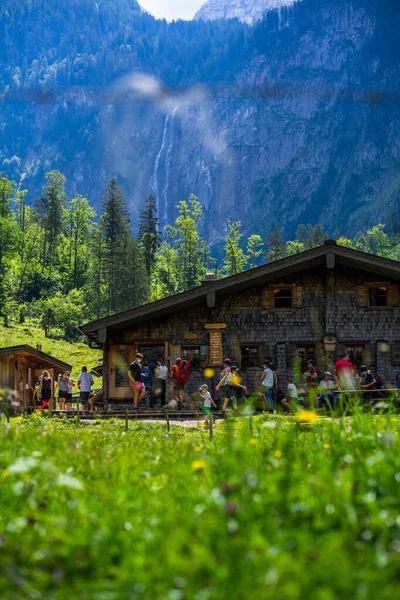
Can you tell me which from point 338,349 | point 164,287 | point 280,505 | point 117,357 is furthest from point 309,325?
point 164,287

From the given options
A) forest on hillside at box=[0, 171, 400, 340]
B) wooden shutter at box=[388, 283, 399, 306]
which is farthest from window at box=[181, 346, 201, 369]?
forest on hillside at box=[0, 171, 400, 340]

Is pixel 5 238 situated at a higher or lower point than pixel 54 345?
higher

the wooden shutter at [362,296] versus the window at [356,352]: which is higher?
the wooden shutter at [362,296]

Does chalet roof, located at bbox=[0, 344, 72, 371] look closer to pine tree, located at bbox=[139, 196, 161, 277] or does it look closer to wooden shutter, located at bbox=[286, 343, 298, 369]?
wooden shutter, located at bbox=[286, 343, 298, 369]

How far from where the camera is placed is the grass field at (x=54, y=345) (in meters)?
68.8

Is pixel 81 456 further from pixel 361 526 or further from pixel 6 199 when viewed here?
pixel 6 199

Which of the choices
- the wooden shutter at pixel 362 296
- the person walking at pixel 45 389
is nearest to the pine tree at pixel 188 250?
the wooden shutter at pixel 362 296

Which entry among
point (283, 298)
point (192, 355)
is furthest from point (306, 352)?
point (192, 355)

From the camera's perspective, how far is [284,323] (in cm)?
3006

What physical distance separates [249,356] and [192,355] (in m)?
1.93

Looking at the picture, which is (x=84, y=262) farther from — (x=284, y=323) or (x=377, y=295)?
(x=377, y=295)

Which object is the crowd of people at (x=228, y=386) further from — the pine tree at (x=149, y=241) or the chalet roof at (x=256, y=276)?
the pine tree at (x=149, y=241)

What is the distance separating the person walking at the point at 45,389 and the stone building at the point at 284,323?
4.95 meters

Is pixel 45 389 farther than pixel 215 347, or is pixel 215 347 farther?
pixel 215 347
